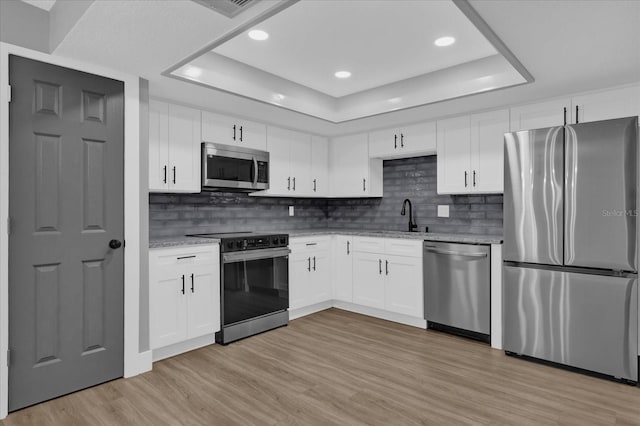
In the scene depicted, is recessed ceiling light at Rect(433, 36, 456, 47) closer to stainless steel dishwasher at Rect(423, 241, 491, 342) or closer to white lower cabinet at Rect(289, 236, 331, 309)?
stainless steel dishwasher at Rect(423, 241, 491, 342)

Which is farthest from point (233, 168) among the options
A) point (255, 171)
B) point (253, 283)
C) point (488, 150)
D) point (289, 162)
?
point (488, 150)

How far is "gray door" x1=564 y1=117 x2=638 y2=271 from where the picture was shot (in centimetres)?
271

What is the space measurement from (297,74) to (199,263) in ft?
6.28

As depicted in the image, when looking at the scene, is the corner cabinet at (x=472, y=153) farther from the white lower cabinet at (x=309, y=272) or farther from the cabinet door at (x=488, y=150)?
the white lower cabinet at (x=309, y=272)

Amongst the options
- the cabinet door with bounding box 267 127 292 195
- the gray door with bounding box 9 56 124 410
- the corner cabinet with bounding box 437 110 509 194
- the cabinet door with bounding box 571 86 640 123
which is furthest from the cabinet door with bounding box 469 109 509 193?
the gray door with bounding box 9 56 124 410

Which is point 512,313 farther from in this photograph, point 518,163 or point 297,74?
point 297,74

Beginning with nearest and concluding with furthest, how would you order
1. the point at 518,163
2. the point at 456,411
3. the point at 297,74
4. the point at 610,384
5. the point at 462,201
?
1. the point at 456,411
2. the point at 610,384
3. the point at 518,163
4. the point at 297,74
5. the point at 462,201

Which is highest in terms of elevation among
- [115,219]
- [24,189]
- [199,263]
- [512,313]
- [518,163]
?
[518,163]

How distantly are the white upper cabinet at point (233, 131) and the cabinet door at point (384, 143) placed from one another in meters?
1.31

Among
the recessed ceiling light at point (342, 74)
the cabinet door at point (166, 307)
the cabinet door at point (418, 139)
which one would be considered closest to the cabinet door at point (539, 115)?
the cabinet door at point (418, 139)

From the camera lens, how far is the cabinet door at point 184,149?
11.2 feet

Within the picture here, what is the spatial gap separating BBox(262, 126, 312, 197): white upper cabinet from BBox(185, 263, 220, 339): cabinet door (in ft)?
4.12

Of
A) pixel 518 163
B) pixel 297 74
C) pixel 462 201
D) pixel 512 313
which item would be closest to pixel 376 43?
pixel 297 74

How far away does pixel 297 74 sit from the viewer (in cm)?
350
